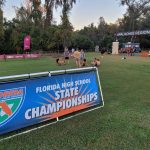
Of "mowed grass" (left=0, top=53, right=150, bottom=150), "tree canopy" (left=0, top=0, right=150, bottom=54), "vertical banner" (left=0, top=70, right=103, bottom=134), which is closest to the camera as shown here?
"mowed grass" (left=0, top=53, right=150, bottom=150)

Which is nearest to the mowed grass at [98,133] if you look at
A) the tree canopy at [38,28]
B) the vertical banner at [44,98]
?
the vertical banner at [44,98]

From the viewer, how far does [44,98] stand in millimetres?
6398

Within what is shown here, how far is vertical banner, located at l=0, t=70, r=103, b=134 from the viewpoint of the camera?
5656mm

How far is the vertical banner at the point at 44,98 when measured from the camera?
566cm

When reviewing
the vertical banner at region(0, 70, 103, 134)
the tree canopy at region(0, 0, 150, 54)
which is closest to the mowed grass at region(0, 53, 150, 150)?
the vertical banner at region(0, 70, 103, 134)

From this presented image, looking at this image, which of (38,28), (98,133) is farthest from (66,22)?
(98,133)

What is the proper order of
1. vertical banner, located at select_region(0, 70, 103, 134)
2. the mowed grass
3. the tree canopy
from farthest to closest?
the tree canopy
vertical banner, located at select_region(0, 70, 103, 134)
the mowed grass

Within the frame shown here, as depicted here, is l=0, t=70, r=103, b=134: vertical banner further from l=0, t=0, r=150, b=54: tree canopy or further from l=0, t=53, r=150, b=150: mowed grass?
l=0, t=0, r=150, b=54: tree canopy

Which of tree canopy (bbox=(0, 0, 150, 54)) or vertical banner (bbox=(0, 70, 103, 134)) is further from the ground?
tree canopy (bbox=(0, 0, 150, 54))

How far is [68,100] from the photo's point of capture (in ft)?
23.0

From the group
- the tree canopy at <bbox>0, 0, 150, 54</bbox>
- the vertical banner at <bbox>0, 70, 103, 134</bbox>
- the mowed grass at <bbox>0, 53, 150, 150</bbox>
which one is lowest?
the mowed grass at <bbox>0, 53, 150, 150</bbox>

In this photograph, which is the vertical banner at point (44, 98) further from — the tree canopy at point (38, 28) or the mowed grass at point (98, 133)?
the tree canopy at point (38, 28)

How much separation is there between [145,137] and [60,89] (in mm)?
2323

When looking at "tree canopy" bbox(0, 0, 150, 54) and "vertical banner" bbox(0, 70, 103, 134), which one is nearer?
"vertical banner" bbox(0, 70, 103, 134)
